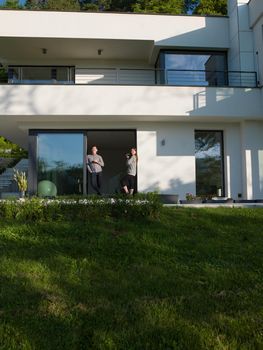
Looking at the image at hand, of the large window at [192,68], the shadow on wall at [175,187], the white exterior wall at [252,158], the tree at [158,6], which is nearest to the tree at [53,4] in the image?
the tree at [158,6]

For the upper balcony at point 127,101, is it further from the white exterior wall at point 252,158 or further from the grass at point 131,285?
the grass at point 131,285

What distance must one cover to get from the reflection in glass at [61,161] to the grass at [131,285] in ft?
23.9

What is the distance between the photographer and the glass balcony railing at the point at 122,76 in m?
15.5

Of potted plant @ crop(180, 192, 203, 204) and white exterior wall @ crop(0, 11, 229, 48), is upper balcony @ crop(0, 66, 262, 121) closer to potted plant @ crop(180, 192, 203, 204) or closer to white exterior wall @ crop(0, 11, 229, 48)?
white exterior wall @ crop(0, 11, 229, 48)

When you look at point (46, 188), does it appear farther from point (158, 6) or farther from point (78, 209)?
point (158, 6)

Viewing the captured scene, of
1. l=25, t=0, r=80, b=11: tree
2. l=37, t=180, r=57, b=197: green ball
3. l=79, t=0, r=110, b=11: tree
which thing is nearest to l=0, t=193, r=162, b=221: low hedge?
l=37, t=180, r=57, b=197: green ball

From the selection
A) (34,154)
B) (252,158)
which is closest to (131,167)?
(34,154)

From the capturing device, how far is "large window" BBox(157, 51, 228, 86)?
15523 millimetres

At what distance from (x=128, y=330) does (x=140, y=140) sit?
1166 centimetres

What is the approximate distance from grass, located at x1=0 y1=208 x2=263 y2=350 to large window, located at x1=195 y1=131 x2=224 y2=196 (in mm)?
7218

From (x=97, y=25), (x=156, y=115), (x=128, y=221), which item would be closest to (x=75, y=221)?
(x=128, y=221)

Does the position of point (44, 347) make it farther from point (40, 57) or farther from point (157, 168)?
point (40, 57)

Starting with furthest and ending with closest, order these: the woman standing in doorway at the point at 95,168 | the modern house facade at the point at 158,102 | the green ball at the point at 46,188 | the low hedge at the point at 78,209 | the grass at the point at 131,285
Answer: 1. the green ball at the point at 46,188
2. the modern house facade at the point at 158,102
3. the woman standing in doorway at the point at 95,168
4. the low hedge at the point at 78,209
5. the grass at the point at 131,285

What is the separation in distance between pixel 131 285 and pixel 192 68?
12.5 metres
